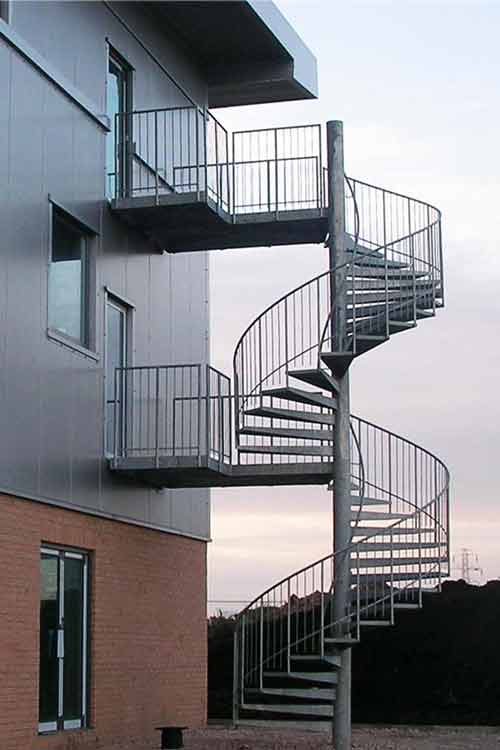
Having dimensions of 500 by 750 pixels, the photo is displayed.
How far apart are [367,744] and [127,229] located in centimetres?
688

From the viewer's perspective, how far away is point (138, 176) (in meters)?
18.0

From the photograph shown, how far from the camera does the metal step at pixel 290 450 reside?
54.4ft

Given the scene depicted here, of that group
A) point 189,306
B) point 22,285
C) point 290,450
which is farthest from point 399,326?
point 22,285

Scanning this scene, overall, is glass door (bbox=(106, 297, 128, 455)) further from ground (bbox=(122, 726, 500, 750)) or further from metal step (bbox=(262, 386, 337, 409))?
ground (bbox=(122, 726, 500, 750))

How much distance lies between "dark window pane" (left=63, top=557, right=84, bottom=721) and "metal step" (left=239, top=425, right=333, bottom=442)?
241 centimetres

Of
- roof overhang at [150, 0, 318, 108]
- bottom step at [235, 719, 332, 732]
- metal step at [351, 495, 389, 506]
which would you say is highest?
roof overhang at [150, 0, 318, 108]

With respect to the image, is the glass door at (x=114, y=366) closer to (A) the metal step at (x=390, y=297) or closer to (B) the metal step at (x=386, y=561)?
(A) the metal step at (x=390, y=297)

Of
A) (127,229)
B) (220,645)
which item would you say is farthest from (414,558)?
(220,645)

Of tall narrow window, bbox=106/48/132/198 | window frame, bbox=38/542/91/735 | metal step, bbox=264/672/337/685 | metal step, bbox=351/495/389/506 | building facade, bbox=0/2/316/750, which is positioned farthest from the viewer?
tall narrow window, bbox=106/48/132/198

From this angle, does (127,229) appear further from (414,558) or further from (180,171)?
(414,558)

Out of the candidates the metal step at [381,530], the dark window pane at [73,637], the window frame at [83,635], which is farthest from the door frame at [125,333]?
the metal step at [381,530]

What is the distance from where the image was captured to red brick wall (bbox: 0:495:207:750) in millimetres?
13727

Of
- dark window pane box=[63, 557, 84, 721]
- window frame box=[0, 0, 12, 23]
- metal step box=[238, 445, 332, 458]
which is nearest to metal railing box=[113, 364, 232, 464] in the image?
metal step box=[238, 445, 332, 458]

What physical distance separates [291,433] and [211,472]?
3.32ft
